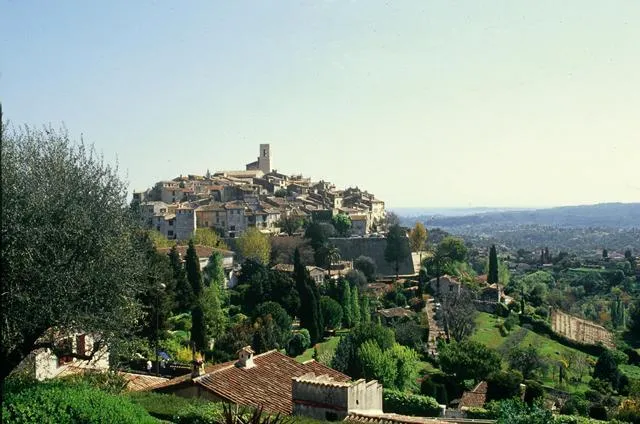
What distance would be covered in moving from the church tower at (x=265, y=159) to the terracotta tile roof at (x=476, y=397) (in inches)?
3731

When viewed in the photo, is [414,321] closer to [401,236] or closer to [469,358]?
[469,358]

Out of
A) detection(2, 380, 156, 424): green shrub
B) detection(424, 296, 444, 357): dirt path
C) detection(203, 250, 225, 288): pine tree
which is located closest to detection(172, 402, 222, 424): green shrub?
detection(2, 380, 156, 424): green shrub

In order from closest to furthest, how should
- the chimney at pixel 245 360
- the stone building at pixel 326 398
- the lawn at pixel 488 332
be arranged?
the stone building at pixel 326 398 → the chimney at pixel 245 360 → the lawn at pixel 488 332

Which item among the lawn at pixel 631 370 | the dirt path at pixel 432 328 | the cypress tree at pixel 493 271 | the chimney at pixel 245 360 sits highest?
the chimney at pixel 245 360

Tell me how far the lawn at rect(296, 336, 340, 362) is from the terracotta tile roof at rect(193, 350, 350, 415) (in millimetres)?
17498

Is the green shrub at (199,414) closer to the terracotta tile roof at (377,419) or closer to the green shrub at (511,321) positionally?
the terracotta tile roof at (377,419)

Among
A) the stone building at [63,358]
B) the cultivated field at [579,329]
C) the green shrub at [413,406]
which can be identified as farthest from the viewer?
the cultivated field at [579,329]

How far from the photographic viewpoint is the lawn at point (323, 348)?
36.3m

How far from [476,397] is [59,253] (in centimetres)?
2202

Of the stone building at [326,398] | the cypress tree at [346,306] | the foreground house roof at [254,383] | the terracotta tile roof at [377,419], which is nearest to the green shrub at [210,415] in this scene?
the terracotta tile roof at [377,419]

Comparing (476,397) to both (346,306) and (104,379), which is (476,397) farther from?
(104,379)

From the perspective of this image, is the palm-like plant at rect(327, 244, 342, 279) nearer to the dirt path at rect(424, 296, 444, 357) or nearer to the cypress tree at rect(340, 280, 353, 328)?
the dirt path at rect(424, 296, 444, 357)

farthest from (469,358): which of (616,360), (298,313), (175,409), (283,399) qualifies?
(175,409)

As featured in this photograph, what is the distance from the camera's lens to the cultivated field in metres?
56.5
